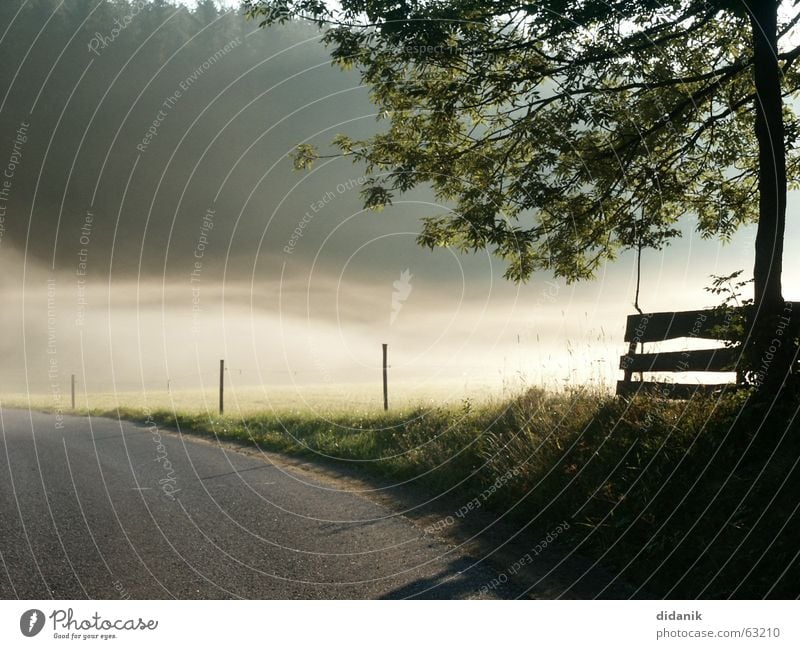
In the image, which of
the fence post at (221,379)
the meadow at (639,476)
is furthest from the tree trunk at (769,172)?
the fence post at (221,379)

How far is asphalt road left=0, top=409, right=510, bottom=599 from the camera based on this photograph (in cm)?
598

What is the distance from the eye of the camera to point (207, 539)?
294 inches

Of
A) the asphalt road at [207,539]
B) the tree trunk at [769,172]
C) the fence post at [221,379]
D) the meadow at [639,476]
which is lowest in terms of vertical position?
the asphalt road at [207,539]

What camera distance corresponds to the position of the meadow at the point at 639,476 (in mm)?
6133

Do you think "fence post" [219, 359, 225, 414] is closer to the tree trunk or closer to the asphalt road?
the asphalt road

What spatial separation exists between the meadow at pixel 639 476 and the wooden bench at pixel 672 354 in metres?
0.86

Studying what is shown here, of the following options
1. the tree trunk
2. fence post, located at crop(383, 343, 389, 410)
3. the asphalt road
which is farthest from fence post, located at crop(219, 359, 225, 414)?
the tree trunk

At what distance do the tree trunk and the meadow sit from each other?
1600 mm

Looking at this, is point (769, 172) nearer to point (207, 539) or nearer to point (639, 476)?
point (639, 476)

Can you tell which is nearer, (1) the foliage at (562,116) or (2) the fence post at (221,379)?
(1) the foliage at (562,116)

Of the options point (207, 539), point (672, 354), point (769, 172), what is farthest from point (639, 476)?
point (769, 172)

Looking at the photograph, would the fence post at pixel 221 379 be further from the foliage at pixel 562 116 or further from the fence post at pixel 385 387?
the foliage at pixel 562 116

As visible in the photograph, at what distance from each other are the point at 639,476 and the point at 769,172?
16.0 ft

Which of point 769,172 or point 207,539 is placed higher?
point 769,172
